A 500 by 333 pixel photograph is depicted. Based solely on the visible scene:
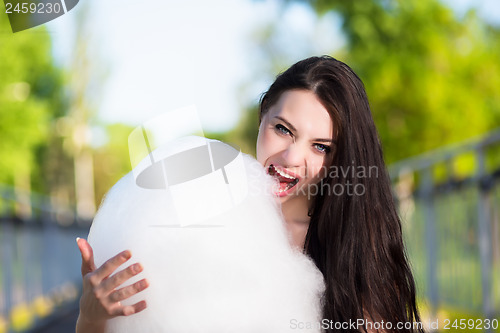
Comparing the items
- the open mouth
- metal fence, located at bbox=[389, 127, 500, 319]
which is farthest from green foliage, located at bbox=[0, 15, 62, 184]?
the open mouth

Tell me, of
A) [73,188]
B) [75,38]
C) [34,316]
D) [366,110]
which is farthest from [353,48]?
[73,188]

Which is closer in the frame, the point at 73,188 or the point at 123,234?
the point at 123,234

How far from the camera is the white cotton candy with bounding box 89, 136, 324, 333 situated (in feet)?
5.07

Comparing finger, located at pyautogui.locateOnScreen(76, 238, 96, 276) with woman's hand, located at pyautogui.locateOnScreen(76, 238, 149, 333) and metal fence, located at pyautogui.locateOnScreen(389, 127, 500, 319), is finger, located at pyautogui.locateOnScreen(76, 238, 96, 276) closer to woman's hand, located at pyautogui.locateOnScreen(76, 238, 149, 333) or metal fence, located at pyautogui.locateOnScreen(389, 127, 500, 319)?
woman's hand, located at pyautogui.locateOnScreen(76, 238, 149, 333)

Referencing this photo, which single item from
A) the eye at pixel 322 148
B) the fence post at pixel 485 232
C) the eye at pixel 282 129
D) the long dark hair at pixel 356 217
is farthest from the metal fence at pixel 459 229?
the eye at pixel 282 129

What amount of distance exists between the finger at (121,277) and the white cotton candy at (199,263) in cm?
3

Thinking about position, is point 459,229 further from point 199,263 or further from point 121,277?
point 121,277

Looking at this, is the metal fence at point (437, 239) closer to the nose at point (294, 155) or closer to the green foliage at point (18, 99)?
the nose at point (294, 155)

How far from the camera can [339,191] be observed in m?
2.08

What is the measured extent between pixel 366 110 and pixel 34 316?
547cm

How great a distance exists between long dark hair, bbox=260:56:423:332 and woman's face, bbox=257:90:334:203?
0.04 metres

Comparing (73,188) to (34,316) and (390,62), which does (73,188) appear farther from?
(34,316)

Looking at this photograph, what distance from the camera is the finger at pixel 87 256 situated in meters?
1.64

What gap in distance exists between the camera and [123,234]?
159cm
